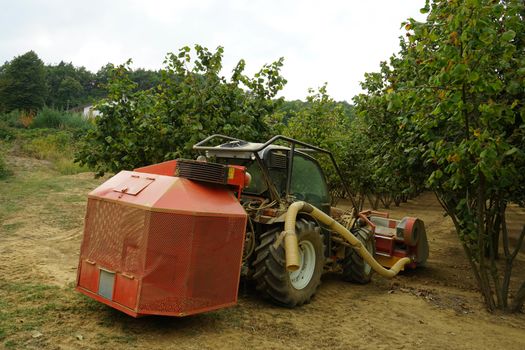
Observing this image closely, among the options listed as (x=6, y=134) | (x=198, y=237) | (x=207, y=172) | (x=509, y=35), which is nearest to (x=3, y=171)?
(x=6, y=134)

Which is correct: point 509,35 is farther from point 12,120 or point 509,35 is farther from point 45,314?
point 12,120

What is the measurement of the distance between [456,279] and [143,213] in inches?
240

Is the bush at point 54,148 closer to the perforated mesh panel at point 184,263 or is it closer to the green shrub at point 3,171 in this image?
the green shrub at point 3,171

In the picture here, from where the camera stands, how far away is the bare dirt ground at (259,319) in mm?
3750

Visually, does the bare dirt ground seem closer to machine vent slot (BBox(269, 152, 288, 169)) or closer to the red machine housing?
the red machine housing

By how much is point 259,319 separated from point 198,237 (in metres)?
1.18

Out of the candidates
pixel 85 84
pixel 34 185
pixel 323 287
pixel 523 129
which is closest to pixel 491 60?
pixel 523 129

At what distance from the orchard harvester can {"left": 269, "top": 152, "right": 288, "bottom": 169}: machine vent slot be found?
0.05 ft

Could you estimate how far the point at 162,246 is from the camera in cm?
377

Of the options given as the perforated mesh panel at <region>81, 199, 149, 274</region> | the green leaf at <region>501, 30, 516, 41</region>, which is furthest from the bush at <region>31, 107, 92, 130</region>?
the green leaf at <region>501, 30, 516, 41</region>

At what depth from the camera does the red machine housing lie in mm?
3750

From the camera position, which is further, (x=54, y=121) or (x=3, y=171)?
(x=54, y=121)

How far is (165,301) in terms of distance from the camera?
3.76 m

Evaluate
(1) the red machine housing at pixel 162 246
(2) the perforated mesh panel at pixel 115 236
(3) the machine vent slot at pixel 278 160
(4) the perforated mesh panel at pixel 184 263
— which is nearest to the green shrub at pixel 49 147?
(3) the machine vent slot at pixel 278 160
